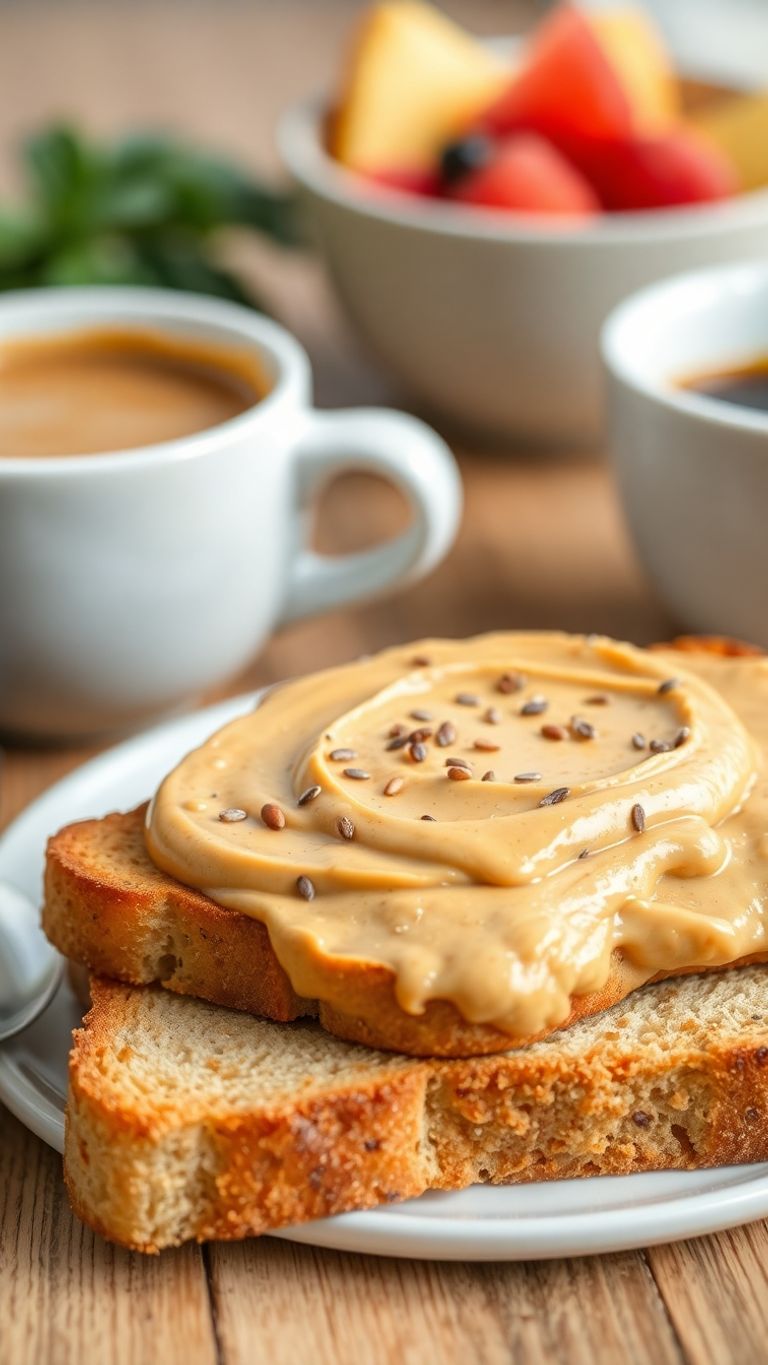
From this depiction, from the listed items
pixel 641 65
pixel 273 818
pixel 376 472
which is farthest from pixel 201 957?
pixel 641 65

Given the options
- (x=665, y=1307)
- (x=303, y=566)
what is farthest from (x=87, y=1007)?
(x=303, y=566)

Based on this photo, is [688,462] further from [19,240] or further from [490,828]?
[19,240]

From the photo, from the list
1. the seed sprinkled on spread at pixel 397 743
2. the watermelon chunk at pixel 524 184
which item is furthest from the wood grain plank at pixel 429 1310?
the watermelon chunk at pixel 524 184

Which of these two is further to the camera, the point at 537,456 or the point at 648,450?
the point at 537,456

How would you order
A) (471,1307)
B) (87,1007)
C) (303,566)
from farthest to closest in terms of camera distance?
(303,566) < (87,1007) < (471,1307)

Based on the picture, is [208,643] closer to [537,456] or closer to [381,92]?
[537,456]

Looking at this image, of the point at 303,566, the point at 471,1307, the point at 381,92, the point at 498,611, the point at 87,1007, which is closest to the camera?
the point at 471,1307

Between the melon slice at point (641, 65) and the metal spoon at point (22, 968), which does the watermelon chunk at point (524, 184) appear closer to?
the melon slice at point (641, 65)
